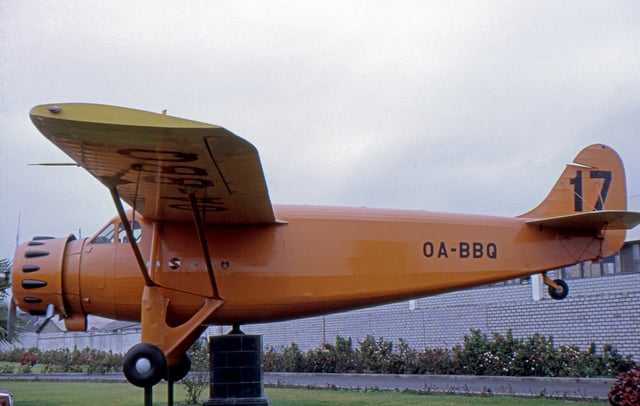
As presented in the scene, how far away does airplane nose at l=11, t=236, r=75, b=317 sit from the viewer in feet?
36.2

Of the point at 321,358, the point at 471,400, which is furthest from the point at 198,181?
the point at 321,358

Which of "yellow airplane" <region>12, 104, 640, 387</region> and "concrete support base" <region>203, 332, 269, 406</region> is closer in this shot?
"yellow airplane" <region>12, 104, 640, 387</region>

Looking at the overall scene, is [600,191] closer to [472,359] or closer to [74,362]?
[472,359]

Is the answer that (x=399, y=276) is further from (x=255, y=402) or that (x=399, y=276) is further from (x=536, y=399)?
(x=536, y=399)

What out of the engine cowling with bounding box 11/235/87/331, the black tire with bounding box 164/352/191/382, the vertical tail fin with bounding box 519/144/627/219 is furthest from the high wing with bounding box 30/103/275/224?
the vertical tail fin with bounding box 519/144/627/219

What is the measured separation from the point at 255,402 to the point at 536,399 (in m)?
6.50

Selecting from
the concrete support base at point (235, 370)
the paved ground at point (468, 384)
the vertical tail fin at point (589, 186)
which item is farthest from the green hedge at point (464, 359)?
the vertical tail fin at point (589, 186)

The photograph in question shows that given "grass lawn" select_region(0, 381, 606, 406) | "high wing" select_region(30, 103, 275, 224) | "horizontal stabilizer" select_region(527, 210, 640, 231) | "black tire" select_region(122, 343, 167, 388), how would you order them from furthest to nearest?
"grass lawn" select_region(0, 381, 606, 406) → "horizontal stabilizer" select_region(527, 210, 640, 231) → "black tire" select_region(122, 343, 167, 388) → "high wing" select_region(30, 103, 275, 224)

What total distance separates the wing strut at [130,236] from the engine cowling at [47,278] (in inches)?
48.4

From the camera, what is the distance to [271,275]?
1123cm

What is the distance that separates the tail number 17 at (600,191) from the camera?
42.9ft

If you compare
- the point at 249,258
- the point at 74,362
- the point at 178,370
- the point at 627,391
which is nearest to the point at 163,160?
the point at 249,258

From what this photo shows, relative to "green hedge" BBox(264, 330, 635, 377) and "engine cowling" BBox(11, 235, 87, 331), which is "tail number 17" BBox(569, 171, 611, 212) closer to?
"green hedge" BBox(264, 330, 635, 377)

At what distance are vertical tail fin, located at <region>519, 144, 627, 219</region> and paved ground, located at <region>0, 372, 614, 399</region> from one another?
15.1ft
